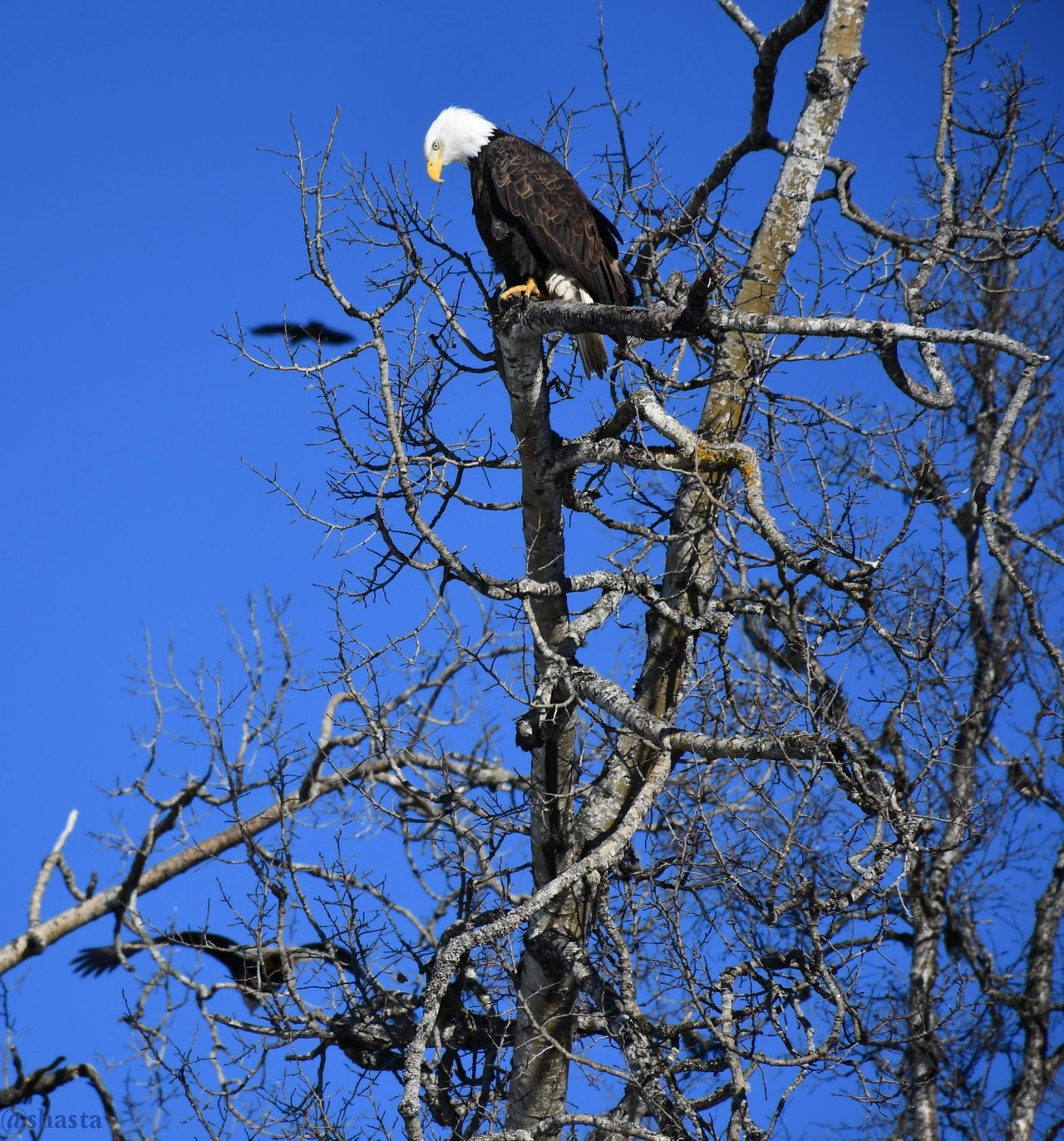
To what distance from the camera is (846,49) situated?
614cm

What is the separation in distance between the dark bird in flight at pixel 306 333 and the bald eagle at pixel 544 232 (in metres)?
0.90

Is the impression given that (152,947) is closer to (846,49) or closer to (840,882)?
(840,882)

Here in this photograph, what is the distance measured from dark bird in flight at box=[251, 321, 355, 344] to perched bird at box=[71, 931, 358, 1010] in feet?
8.29

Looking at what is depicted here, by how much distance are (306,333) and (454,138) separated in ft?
6.02

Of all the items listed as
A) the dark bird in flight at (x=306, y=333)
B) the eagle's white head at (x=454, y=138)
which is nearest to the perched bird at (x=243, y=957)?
the dark bird in flight at (x=306, y=333)

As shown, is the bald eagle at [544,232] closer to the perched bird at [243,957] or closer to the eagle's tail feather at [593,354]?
the eagle's tail feather at [593,354]

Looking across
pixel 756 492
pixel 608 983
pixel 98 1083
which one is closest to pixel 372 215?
pixel 756 492

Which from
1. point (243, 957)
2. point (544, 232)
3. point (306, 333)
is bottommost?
point (243, 957)

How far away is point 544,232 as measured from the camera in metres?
5.89

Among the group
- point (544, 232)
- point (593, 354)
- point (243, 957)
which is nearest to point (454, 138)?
point (544, 232)

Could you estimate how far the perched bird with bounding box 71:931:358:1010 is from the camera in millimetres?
5238

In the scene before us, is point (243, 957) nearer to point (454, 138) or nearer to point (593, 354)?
point (593, 354)

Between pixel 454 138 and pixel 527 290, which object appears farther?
pixel 454 138

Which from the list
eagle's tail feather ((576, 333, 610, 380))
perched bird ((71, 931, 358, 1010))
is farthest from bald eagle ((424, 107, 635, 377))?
perched bird ((71, 931, 358, 1010))
